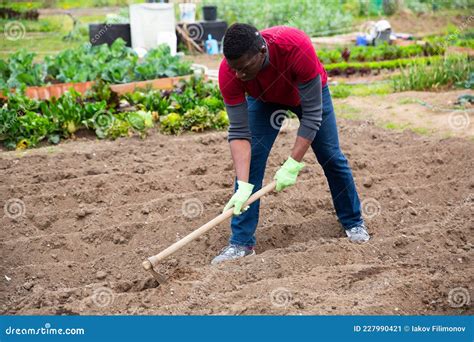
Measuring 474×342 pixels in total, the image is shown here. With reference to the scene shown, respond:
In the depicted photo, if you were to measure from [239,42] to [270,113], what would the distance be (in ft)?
2.74

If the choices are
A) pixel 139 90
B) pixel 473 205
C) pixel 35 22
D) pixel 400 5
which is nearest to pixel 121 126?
pixel 139 90

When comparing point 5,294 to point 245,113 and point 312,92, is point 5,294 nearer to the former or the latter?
point 245,113

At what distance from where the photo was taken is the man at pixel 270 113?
3723 millimetres

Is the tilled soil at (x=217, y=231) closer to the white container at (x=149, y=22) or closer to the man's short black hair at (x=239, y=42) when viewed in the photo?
the man's short black hair at (x=239, y=42)

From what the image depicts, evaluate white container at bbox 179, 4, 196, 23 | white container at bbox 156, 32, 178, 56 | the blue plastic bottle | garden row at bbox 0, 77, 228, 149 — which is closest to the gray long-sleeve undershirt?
garden row at bbox 0, 77, 228, 149

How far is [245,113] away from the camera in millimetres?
4109

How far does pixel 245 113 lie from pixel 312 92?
0.43 m

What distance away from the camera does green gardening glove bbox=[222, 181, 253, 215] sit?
4.02 metres

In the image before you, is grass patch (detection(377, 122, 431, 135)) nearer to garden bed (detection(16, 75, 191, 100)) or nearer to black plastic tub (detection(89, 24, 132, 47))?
garden bed (detection(16, 75, 191, 100))

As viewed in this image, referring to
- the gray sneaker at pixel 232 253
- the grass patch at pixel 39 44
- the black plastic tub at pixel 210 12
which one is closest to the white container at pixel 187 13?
the black plastic tub at pixel 210 12

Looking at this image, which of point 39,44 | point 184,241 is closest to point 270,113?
point 184,241

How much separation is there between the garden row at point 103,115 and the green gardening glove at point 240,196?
298 centimetres

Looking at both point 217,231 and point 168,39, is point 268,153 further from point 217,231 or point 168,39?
point 168,39

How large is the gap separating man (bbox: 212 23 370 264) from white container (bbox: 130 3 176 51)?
25.8ft
